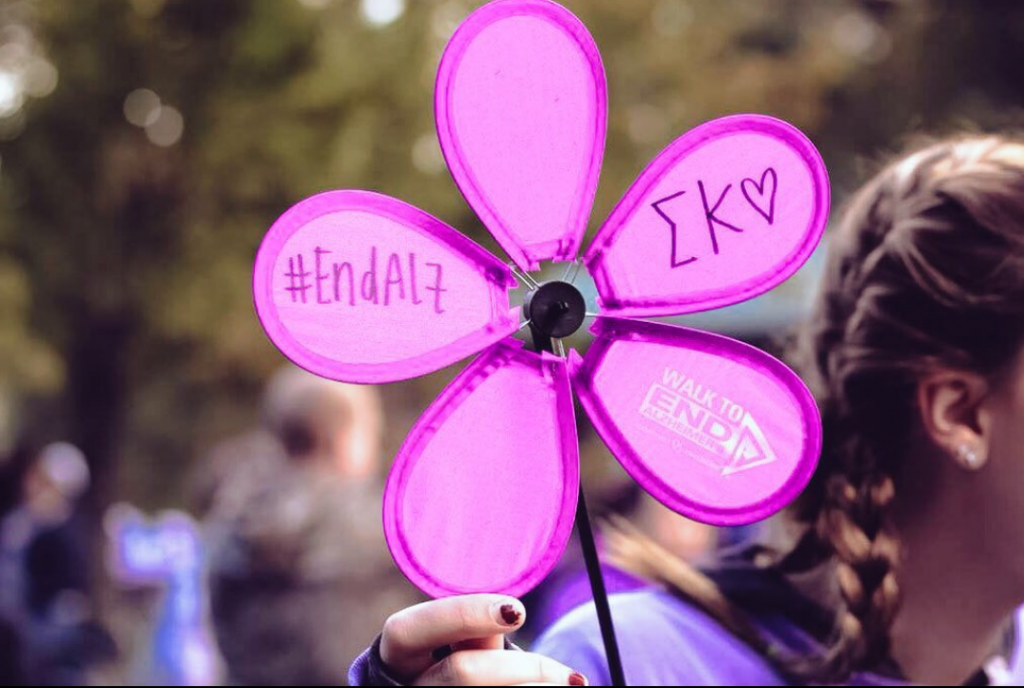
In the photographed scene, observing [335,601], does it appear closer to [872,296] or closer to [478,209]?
[872,296]

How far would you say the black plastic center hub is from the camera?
759 millimetres

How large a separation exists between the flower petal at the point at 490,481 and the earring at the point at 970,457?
0.47 m

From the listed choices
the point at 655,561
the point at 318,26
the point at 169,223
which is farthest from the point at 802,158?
the point at 169,223

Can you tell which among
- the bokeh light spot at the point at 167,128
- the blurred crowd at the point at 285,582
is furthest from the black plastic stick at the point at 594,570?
the bokeh light spot at the point at 167,128

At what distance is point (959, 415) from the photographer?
106cm

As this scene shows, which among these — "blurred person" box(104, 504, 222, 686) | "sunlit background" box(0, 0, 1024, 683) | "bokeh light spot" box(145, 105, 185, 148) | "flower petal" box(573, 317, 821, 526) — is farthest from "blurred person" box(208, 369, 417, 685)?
"bokeh light spot" box(145, 105, 185, 148)

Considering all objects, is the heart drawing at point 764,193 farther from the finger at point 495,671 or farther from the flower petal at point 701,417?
the finger at point 495,671

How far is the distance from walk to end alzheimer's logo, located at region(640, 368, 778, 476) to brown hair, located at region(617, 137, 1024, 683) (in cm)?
34

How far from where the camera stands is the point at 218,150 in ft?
16.2

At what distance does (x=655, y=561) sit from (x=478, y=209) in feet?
1.72

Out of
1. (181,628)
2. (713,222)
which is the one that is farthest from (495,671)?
(181,628)

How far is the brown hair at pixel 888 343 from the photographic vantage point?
3.48 ft

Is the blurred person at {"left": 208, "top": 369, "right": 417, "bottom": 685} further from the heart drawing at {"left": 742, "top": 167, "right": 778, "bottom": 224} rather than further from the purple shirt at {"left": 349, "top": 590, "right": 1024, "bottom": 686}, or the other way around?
the heart drawing at {"left": 742, "top": 167, "right": 778, "bottom": 224}

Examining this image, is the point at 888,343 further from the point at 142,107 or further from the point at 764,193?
the point at 142,107
